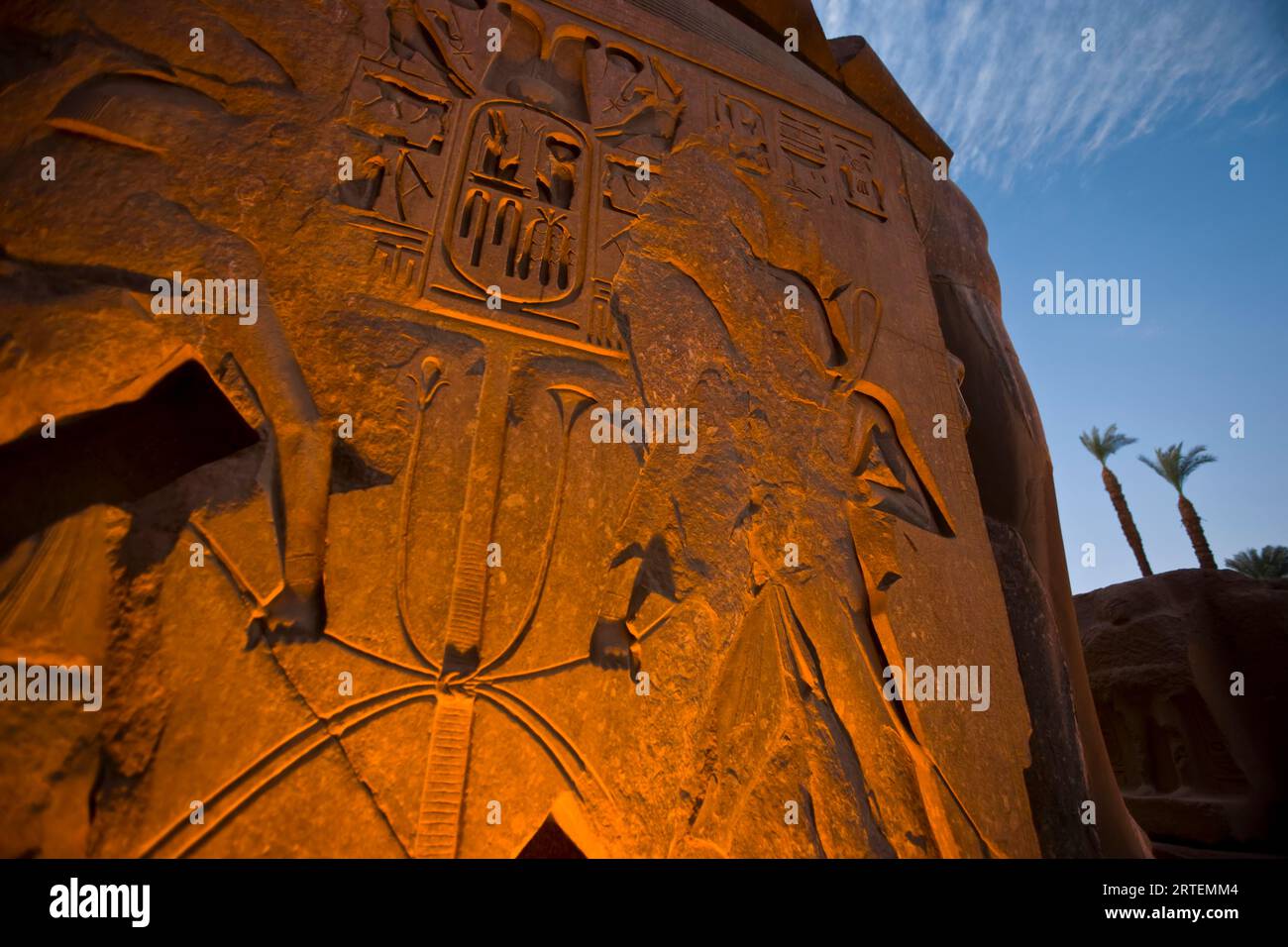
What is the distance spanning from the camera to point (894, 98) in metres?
3.71

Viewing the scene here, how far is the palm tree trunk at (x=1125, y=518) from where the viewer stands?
14.1 m

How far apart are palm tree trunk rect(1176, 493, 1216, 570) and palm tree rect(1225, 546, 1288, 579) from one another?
1.28 metres

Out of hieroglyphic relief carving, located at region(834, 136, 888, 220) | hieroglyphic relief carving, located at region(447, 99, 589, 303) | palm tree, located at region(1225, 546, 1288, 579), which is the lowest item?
palm tree, located at region(1225, 546, 1288, 579)

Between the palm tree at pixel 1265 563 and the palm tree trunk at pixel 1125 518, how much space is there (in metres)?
1.77

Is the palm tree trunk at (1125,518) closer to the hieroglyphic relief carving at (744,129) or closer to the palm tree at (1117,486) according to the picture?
the palm tree at (1117,486)

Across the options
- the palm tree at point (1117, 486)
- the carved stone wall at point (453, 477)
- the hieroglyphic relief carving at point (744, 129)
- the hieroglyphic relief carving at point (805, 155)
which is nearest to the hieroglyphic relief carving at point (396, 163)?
the carved stone wall at point (453, 477)

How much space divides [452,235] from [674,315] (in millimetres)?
794

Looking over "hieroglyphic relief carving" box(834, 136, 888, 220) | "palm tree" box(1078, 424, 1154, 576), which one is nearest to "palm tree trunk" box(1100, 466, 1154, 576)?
"palm tree" box(1078, 424, 1154, 576)

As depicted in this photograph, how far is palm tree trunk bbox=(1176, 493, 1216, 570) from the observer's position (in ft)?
43.0

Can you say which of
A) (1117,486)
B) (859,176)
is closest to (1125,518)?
(1117,486)

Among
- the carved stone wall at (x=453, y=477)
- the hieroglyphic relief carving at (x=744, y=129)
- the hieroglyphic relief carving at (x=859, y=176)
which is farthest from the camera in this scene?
the hieroglyphic relief carving at (x=859, y=176)

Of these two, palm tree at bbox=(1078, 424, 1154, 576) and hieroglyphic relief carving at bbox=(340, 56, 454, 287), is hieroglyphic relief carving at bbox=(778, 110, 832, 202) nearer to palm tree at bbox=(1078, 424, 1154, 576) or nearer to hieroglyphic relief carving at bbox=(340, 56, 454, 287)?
hieroglyphic relief carving at bbox=(340, 56, 454, 287)
